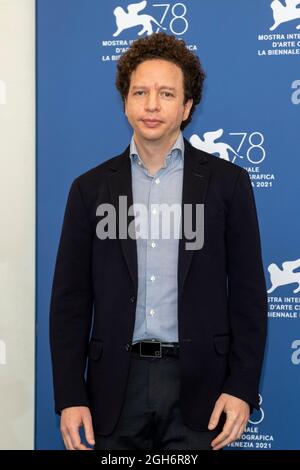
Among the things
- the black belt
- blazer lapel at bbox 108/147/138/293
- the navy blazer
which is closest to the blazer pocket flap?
the navy blazer

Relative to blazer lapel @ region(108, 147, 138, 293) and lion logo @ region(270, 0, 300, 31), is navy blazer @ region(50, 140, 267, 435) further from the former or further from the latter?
lion logo @ region(270, 0, 300, 31)

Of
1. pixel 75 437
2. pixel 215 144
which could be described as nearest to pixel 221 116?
pixel 215 144

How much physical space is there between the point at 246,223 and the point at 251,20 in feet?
4.07

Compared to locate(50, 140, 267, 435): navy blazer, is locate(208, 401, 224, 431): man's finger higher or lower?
lower

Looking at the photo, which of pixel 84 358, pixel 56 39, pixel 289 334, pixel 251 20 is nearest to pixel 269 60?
pixel 251 20

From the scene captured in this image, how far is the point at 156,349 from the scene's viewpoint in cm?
184

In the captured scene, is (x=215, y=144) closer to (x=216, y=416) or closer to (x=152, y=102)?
(x=152, y=102)

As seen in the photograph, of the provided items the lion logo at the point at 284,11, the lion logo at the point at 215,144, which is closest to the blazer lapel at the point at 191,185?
the lion logo at the point at 215,144

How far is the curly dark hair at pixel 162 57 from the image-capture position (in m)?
2.01

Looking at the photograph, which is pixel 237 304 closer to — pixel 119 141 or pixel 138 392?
pixel 138 392

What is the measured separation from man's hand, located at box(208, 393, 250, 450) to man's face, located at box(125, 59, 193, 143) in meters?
0.82

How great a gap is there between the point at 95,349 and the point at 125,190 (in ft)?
1.65

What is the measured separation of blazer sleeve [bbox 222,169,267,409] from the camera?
1839mm

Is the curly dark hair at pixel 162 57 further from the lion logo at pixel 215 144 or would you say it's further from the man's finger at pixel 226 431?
the man's finger at pixel 226 431
